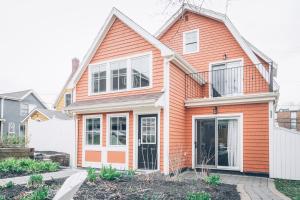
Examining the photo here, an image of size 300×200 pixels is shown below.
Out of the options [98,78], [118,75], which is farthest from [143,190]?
[98,78]

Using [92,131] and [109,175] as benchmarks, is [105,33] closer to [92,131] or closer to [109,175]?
[92,131]

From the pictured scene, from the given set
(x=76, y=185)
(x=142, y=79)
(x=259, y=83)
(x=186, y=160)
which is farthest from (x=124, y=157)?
(x=76, y=185)

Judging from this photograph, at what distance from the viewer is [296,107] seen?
38.7m

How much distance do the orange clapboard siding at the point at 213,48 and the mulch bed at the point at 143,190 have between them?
6.43 meters

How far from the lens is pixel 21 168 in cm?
952

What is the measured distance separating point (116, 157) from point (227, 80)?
21.5 ft

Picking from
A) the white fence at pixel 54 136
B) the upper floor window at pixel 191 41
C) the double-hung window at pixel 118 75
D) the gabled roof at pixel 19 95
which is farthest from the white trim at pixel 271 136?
the gabled roof at pixel 19 95

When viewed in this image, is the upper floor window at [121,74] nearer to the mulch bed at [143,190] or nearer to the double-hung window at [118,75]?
the double-hung window at [118,75]

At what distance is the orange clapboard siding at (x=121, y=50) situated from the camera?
10562mm

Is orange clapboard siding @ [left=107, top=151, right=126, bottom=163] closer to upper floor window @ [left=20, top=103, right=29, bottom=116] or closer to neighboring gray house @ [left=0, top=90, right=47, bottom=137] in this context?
neighboring gray house @ [left=0, top=90, right=47, bottom=137]

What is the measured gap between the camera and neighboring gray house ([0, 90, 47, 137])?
29.9 metres

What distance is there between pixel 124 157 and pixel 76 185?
27.1 feet

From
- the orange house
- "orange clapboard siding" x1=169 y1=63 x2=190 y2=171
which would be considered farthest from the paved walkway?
"orange clapboard siding" x1=169 y1=63 x2=190 y2=171

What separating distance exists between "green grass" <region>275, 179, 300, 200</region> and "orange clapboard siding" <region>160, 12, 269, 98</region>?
4.59 m
